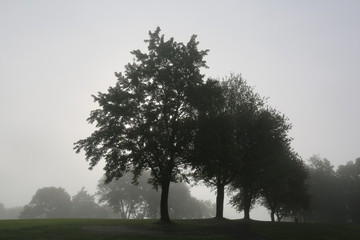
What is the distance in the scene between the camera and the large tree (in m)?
32.6

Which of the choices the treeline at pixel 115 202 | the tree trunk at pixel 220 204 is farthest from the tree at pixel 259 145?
the treeline at pixel 115 202

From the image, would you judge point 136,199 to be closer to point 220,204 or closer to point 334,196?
point 220,204

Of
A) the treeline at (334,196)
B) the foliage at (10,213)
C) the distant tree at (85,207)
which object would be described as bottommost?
the foliage at (10,213)

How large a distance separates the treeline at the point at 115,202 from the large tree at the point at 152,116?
2402 inches

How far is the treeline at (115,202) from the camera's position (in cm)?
9525

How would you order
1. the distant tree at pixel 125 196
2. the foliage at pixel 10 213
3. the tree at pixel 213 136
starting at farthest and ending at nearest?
1. the foliage at pixel 10 213
2. the distant tree at pixel 125 196
3. the tree at pixel 213 136

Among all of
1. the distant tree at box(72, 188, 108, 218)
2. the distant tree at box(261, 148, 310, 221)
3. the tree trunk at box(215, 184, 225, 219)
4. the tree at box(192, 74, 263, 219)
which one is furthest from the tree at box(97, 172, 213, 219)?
the tree at box(192, 74, 263, 219)

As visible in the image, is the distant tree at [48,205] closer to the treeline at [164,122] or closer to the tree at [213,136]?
the treeline at [164,122]

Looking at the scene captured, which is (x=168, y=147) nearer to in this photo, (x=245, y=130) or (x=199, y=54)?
(x=199, y=54)

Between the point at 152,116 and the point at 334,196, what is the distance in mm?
74392

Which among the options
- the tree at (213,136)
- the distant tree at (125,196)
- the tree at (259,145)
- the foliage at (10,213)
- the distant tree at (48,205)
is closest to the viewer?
the tree at (213,136)

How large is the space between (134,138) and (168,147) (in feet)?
12.8

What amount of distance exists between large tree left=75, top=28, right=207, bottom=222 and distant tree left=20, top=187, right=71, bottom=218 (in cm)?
8764

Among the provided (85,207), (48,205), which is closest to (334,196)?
(85,207)
